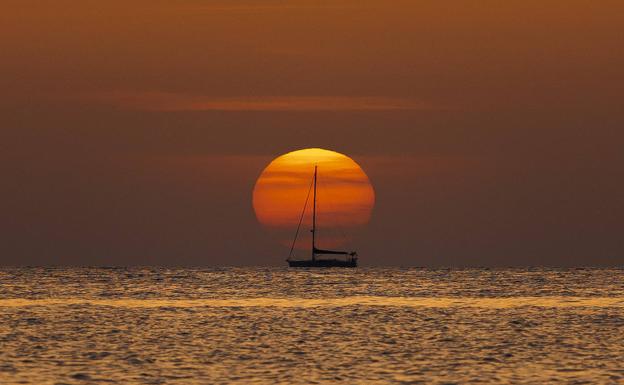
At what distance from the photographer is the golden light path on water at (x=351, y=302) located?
11606 centimetres

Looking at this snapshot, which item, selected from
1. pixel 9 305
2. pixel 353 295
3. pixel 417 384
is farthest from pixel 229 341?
pixel 353 295

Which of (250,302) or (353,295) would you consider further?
(353,295)

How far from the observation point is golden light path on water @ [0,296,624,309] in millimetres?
116062

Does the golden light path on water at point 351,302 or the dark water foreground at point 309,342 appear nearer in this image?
the dark water foreground at point 309,342

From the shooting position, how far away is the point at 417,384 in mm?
50156

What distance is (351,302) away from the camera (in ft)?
402

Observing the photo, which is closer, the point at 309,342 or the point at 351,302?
the point at 309,342

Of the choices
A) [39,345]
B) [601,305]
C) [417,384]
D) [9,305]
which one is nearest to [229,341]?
[39,345]

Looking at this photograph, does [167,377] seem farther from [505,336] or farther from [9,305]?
[9,305]

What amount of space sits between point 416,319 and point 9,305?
40562 mm

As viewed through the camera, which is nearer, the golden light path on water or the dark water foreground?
the dark water foreground

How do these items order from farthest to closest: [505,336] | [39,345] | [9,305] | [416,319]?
[9,305] < [416,319] < [505,336] < [39,345]

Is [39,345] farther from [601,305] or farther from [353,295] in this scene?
[353,295]

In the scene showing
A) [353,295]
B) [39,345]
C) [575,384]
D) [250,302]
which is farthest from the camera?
[353,295]
